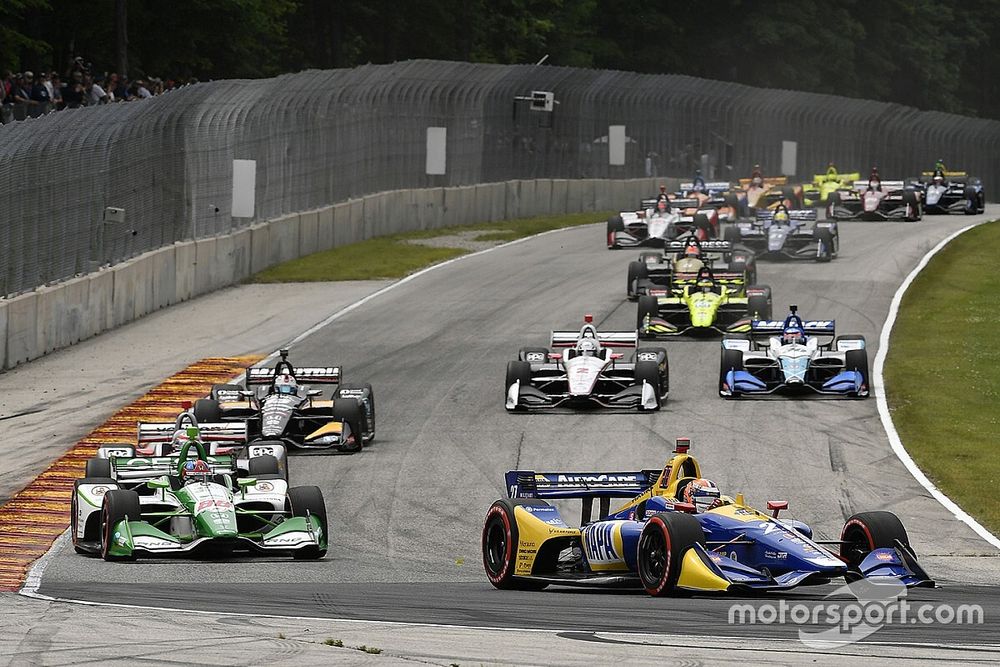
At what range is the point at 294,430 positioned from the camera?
2253 cm

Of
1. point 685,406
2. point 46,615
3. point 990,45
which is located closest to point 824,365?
point 685,406

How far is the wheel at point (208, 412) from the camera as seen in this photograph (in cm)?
2225

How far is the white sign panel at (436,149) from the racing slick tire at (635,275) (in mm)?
16111

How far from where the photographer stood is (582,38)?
86.1 meters

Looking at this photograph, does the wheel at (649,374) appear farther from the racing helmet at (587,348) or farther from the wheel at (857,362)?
the wheel at (857,362)

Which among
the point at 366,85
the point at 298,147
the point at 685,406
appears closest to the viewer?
the point at 685,406

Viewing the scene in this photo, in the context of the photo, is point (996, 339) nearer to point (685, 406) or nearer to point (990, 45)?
point (685, 406)

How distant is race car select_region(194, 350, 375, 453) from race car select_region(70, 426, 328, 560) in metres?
3.93

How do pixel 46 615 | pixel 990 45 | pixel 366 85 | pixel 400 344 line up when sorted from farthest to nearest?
pixel 990 45
pixel 366 85
pixel 400 344
pixel 46 615

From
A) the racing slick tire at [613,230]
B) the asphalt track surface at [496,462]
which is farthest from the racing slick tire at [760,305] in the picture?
the racing slick tire at [613,230]

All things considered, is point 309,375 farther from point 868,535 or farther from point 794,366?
point 868,535

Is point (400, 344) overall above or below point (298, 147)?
below

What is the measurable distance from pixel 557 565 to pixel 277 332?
18459mm

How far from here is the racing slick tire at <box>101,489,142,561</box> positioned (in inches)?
631
